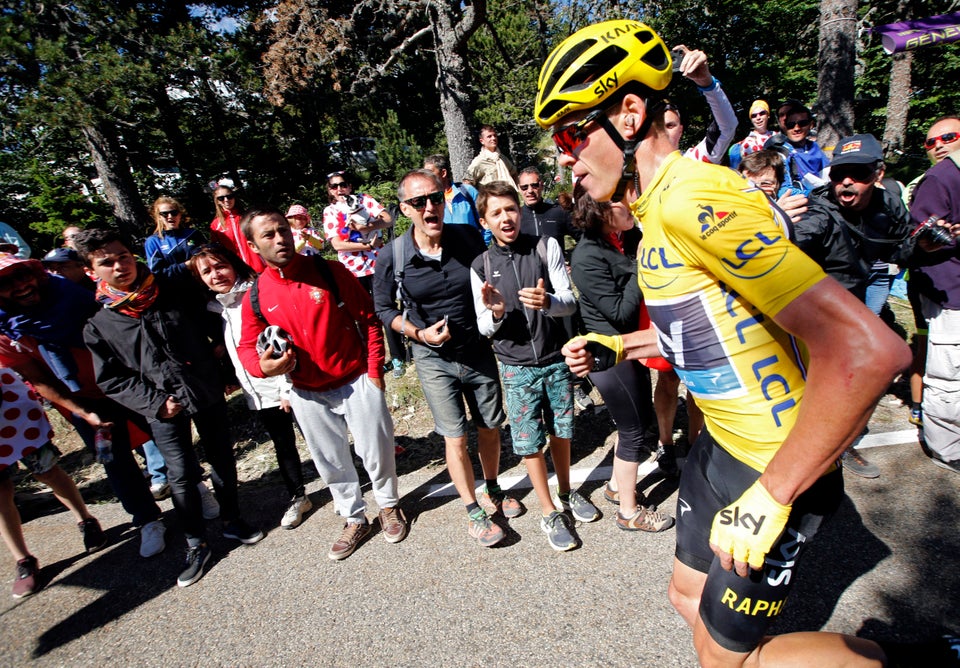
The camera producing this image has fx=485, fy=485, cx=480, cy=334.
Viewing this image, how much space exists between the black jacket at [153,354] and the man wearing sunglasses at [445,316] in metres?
1.37

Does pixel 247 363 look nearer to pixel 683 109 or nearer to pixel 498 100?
pixel 498 100

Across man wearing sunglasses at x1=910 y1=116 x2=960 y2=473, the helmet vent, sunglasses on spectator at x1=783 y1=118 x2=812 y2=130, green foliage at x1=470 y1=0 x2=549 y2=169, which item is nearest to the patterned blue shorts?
the helmet vent

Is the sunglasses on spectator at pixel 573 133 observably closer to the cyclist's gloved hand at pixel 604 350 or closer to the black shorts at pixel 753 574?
the cyclist's gloved hand at pixel 604 350

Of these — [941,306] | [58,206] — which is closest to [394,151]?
[58,206]

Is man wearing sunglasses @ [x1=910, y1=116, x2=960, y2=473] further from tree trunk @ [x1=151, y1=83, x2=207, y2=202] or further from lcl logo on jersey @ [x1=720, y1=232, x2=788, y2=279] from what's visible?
tree trunk @ [x1=151, y1=83, x2=207, y2=202]

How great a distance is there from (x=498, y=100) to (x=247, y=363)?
1611cm

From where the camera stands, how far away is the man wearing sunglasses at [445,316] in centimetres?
319

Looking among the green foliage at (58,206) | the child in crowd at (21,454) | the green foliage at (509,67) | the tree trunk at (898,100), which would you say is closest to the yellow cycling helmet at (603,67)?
the child in crowd at (21,454)

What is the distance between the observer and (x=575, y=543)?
9.84 ft

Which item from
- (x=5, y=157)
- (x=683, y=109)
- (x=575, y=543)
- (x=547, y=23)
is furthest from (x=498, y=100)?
(x=575, y=543)

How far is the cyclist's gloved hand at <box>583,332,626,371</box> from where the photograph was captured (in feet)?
6.67

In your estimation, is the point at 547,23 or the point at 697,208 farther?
the point at 547,23

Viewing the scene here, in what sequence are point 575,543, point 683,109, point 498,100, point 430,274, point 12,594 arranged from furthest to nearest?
point 683,109, point 498,100, point 12,594, point 430,274, point 575,543

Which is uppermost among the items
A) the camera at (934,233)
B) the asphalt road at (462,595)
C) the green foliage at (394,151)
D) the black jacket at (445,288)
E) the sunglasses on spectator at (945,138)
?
the green foliage at (394,151)
